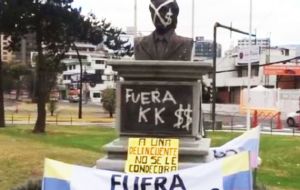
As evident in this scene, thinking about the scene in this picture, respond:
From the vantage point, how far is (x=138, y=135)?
7480 millimetres

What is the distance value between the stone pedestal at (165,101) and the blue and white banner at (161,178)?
1.88 m

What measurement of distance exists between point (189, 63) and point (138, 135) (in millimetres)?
997

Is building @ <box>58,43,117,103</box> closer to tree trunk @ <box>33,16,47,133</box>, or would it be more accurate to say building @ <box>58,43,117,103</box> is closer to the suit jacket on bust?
tree trunk @ <box>33,16,47,133</box>

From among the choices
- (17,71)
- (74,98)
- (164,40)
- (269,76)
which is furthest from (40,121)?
(74,98)

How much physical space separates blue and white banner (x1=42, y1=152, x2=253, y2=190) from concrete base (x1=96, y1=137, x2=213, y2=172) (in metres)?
1.71

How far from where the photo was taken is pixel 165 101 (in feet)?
24.2

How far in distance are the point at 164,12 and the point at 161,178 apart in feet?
9.25

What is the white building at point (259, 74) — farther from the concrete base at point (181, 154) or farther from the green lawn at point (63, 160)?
the concrete base at point (181, 154)

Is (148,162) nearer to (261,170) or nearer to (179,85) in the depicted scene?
(179,85)

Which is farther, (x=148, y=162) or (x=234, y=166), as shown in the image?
(x=148, y=162)

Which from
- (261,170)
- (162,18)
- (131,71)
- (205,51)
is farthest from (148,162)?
(205,51)

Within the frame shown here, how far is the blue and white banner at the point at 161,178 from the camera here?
5137 millimetres

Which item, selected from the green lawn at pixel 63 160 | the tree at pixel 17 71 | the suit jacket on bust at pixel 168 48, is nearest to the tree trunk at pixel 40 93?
A: the green lawn at pixel 63 160

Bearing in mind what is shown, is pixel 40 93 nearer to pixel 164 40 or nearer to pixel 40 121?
pixel 40 121
